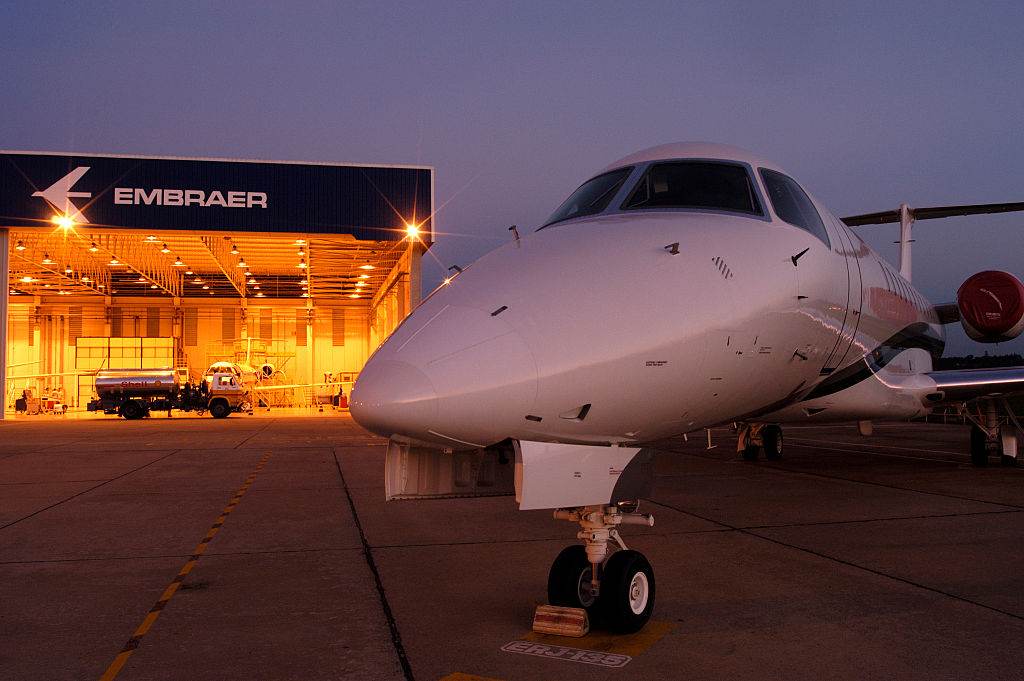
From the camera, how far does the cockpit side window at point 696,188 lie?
218 inches

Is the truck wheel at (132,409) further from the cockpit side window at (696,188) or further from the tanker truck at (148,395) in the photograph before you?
the cockpit side window at (696,188)

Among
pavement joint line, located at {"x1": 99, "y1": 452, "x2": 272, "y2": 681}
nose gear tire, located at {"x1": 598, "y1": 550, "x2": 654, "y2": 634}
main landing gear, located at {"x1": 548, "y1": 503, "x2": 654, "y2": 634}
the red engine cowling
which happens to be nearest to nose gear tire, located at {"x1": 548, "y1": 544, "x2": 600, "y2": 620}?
main landing gear, located at {"x1": 548, "y1": 503, "x2": 654, "y2": 634}

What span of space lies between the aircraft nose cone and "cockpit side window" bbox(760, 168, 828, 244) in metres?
3.34

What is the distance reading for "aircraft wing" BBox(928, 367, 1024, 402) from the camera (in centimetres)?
1046

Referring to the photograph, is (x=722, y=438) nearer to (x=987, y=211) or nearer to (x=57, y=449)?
(x=987, y=211)

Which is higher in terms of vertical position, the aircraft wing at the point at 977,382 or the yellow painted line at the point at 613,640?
the aircraft wing at the point at 977,382

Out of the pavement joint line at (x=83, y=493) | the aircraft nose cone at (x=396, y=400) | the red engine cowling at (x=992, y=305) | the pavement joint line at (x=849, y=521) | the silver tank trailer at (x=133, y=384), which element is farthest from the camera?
the silver tank trailer at (x=133, y=384)

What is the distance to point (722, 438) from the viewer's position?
23297mm

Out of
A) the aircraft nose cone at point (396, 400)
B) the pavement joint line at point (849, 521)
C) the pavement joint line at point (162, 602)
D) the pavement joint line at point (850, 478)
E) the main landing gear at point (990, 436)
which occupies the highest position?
the aircraft nose cone at point (396, 400)

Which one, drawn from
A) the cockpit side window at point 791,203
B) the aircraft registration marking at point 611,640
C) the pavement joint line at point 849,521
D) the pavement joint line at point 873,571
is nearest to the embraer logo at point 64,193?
the pavement joint line at point 849,521

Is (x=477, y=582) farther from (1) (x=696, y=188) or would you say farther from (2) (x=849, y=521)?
(2) (x=849, y=521)

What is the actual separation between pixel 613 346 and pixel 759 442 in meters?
12.2

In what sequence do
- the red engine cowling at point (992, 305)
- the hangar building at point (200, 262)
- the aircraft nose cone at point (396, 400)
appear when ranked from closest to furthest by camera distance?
1. the aircraft nose cone at point (396, 400)
2. the red engine cowling at point (992, 305)
3. the hangar building at point (200, 262)

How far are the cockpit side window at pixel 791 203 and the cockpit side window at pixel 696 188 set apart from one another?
27cm
